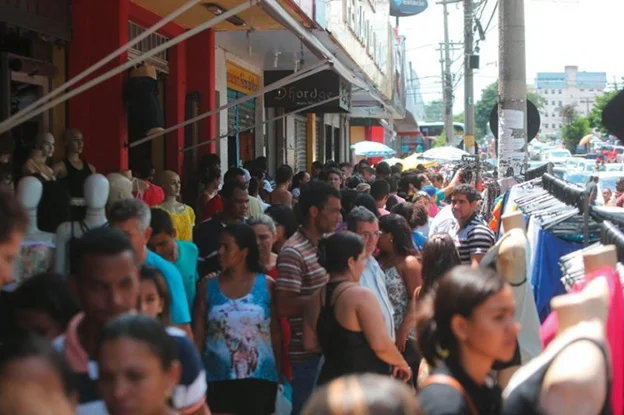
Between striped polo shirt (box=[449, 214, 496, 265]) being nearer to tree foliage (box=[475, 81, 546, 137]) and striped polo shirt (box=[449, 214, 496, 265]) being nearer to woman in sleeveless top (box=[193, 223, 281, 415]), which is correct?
woman in sleeveless top (box=[193, 223, 281, 415])

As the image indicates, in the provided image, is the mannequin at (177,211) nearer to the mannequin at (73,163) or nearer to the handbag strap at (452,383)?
the mannequin at (73,163)

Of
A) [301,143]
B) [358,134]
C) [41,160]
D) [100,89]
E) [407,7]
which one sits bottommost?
[41,160]

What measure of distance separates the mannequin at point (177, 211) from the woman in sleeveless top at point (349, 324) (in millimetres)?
2802

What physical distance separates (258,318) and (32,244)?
131cm

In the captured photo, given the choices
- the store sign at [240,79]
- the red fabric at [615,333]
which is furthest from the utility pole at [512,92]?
the red fabric at [615,333]

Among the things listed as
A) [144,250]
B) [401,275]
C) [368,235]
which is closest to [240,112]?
[401,275]

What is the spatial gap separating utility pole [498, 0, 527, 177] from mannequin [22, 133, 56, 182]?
19.9 feet

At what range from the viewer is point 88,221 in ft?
18.0

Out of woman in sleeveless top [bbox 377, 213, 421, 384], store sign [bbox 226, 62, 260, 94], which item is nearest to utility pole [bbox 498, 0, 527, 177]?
store sign [bbox 226, 62, 260, 94]

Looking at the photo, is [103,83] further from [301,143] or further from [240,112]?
[301,143]

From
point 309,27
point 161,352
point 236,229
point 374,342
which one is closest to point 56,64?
point 309,27

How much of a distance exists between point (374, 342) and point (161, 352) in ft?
6.66

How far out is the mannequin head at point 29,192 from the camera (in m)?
5.39

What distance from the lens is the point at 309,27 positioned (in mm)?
10609
